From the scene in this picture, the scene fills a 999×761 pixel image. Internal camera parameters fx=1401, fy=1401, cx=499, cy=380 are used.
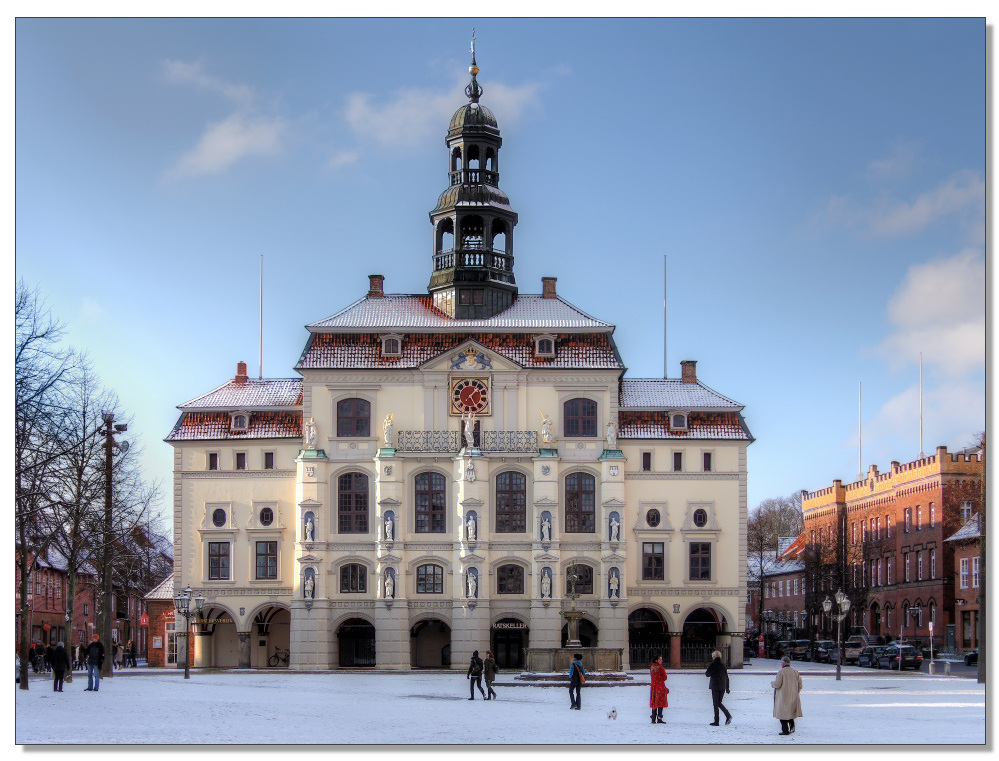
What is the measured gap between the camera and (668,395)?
68438 mm

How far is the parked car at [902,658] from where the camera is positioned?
220 feet

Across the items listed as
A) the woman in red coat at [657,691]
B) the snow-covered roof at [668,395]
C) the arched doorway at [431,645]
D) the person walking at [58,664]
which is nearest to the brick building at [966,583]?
the snow-covered roof at [668,395]

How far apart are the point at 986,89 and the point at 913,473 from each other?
2400 inches

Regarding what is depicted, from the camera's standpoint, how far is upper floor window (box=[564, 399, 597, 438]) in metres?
65.9

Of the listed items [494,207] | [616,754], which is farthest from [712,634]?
[616,754]

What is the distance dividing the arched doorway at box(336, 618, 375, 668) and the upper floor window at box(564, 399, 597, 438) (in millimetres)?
13132

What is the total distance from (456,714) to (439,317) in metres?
33.7

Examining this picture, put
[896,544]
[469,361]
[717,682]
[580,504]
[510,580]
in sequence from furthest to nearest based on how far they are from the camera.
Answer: [896,544] → [469,361] → [580,504] → [510,580] → [717,682]

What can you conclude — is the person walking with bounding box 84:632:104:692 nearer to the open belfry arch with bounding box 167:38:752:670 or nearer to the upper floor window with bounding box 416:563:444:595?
the open belfry arch with bounding box 167:38:752:670

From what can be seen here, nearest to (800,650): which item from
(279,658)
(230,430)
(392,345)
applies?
(279,658)

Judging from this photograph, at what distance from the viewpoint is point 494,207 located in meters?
67.9

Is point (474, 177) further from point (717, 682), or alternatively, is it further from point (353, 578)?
point (717, 682)

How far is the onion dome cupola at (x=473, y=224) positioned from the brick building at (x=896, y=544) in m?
31.3

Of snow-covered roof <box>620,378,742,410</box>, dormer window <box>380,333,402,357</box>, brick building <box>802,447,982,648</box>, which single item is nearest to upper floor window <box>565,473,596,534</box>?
snow-covered roof <box>620,378,742,410</box>
